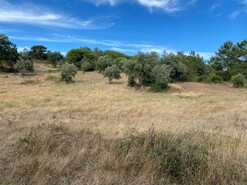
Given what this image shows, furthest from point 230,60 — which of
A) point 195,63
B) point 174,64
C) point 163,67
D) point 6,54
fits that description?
point 6,54

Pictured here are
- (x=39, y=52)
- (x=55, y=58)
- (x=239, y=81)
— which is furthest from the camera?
(x=39, y=52)

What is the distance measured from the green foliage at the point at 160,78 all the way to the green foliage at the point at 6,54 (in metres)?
33.7

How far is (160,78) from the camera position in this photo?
94.4 feet

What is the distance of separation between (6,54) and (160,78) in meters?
35.1

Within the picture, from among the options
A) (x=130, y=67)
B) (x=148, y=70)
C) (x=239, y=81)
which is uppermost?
(x=130, y=67)

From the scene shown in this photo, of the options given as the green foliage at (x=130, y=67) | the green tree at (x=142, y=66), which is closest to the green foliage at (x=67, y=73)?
the green foliage at (x=130, y=67)

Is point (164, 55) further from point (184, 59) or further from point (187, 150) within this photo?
point (187, 150)

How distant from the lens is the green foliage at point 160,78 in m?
28.5

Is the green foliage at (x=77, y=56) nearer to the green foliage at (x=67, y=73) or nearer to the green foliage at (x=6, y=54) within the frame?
the green foliage at (x=6, y=54)

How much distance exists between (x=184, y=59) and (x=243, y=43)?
36.2 feet

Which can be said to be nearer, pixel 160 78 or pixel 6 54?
pixel 160 78

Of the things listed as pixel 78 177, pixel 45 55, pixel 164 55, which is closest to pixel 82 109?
pixel 78 177

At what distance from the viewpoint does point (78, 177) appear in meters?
3.12

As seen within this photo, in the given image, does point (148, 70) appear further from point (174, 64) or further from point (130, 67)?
point (174, 64)
